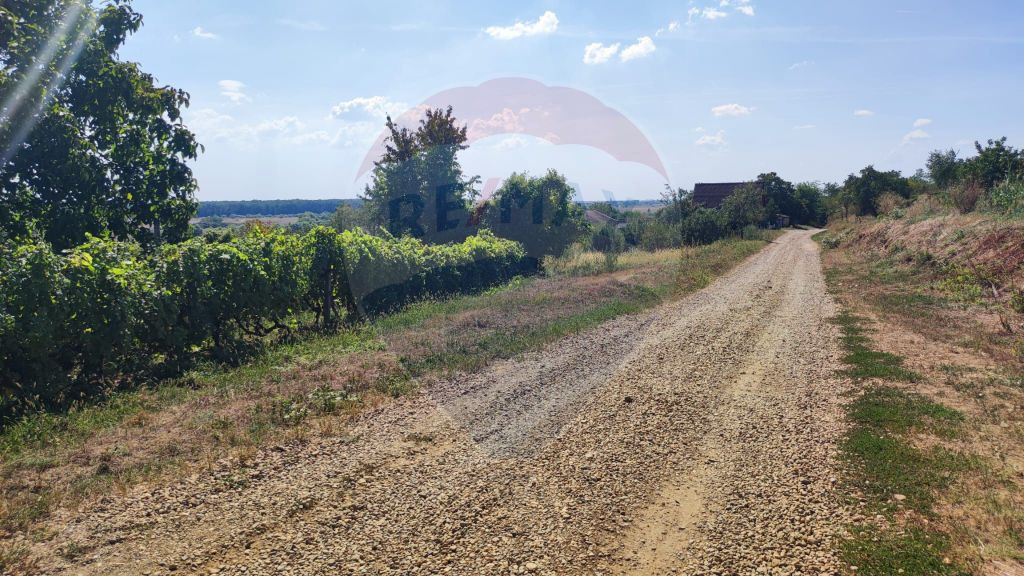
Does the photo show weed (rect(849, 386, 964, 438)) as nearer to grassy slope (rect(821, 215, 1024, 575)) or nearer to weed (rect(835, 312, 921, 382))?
grassy slope (rect(821, 215, 1024, 575))

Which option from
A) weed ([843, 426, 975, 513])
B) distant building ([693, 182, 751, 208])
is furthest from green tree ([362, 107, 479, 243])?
distant building ([693, 182, 751, 208])

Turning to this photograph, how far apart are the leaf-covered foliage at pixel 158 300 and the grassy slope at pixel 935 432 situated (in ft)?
30.2

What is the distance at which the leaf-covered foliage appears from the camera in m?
6.80

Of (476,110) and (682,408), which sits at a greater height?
(476,110)

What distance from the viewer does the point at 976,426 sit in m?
6.20

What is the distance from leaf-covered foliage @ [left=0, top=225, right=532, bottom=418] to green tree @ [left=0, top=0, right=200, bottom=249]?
64.2 inches

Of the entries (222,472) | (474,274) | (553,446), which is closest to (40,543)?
(222,472)

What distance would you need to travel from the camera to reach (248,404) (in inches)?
275

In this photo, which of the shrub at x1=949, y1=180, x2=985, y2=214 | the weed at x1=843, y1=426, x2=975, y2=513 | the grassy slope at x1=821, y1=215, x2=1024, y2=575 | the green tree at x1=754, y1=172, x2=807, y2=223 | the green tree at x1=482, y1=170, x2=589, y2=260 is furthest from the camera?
the green tree at x1=754, y1=172, x2=807, y2=223

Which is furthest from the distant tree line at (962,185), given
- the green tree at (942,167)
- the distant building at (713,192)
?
the distant building at (713,192)

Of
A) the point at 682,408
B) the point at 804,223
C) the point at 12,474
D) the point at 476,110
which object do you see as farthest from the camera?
the point at 804,223

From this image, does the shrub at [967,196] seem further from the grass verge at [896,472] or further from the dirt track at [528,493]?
the dirt track at [528,493]

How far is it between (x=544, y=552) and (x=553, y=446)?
6.04ft

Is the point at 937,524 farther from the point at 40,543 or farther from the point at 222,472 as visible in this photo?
the point at 40,543
